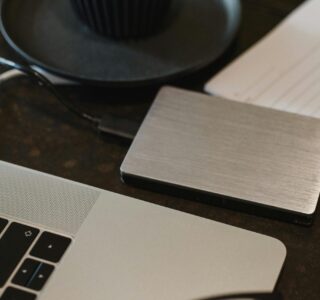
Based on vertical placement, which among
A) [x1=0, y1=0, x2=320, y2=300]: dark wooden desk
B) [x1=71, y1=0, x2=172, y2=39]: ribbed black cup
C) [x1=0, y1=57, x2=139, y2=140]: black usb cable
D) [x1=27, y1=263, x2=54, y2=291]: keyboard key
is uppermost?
[x1=71, y1=0, x2=172, y2=39]: ribbed black cup

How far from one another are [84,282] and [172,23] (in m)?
0.30

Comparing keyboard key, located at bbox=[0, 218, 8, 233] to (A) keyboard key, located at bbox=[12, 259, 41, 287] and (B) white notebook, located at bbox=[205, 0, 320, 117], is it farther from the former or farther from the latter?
(B) white notebook, located at bbox=[205, 0, 320, 117]

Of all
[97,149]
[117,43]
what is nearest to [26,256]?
[97,149]

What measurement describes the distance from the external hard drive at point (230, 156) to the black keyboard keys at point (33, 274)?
0.34ft

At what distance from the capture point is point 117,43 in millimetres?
554

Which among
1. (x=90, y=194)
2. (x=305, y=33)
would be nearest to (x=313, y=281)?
(x=90, y=194)

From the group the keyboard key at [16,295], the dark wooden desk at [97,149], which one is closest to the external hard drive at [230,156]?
the dark wooden desk at [97,149]

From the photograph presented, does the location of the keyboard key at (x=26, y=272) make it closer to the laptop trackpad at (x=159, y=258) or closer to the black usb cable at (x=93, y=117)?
the laptop trackpad at (x=159, y=258)

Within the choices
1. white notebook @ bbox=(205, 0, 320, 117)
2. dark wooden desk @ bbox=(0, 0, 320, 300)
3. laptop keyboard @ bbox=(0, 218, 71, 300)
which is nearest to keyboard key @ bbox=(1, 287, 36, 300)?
laptop keyboard @ bbox=(0, 218, 71, 300)

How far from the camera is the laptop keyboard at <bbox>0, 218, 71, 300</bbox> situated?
38cm

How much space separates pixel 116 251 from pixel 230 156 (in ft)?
0.40

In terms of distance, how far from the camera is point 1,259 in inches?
15.3

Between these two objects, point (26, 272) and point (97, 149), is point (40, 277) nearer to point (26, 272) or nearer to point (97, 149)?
point (26, 272)

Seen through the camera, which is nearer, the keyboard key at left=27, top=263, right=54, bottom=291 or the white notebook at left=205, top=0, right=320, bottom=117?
the keyboard key at left=27, top=263, right=54, bottom=291
